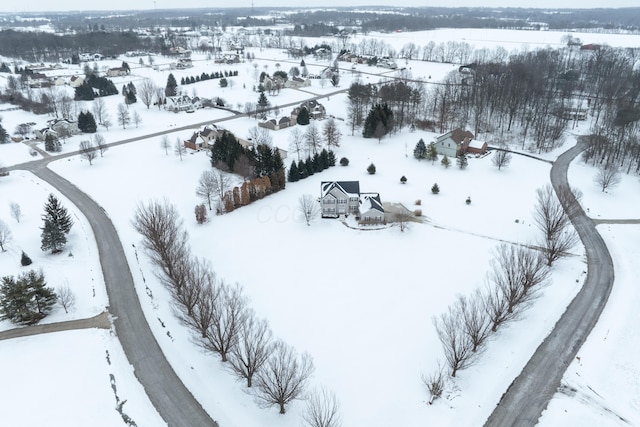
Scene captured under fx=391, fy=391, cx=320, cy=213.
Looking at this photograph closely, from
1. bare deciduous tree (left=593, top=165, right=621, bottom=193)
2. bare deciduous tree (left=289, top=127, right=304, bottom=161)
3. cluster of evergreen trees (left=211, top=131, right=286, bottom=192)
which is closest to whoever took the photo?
bare deciduous tree (left=593, top=165, right=621, bottom=193)

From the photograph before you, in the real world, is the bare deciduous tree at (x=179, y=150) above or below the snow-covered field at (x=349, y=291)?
above

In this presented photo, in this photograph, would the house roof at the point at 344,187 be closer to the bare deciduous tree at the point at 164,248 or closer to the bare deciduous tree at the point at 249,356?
the bare deciduous tree at the point at 164,248


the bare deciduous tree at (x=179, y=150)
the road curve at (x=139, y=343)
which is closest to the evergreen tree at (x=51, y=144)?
the bare deciduous tree at (x=179, y=150)

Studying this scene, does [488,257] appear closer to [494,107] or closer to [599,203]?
[599,203]

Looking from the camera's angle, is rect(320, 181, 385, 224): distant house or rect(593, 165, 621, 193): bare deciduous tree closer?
rect(320, 181, 385, 224): distant house

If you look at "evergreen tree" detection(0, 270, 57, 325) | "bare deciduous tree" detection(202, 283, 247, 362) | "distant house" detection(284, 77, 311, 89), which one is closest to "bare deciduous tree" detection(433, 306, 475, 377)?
"bare deciduous tree" detection(202, 283, 247, 362)

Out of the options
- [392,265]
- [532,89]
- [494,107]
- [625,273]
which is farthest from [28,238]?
[532,89]

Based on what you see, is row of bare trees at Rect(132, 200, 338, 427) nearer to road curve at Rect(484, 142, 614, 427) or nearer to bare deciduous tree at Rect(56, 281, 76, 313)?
bare deciduous tree at Rect(56, 281, 76, 313)
